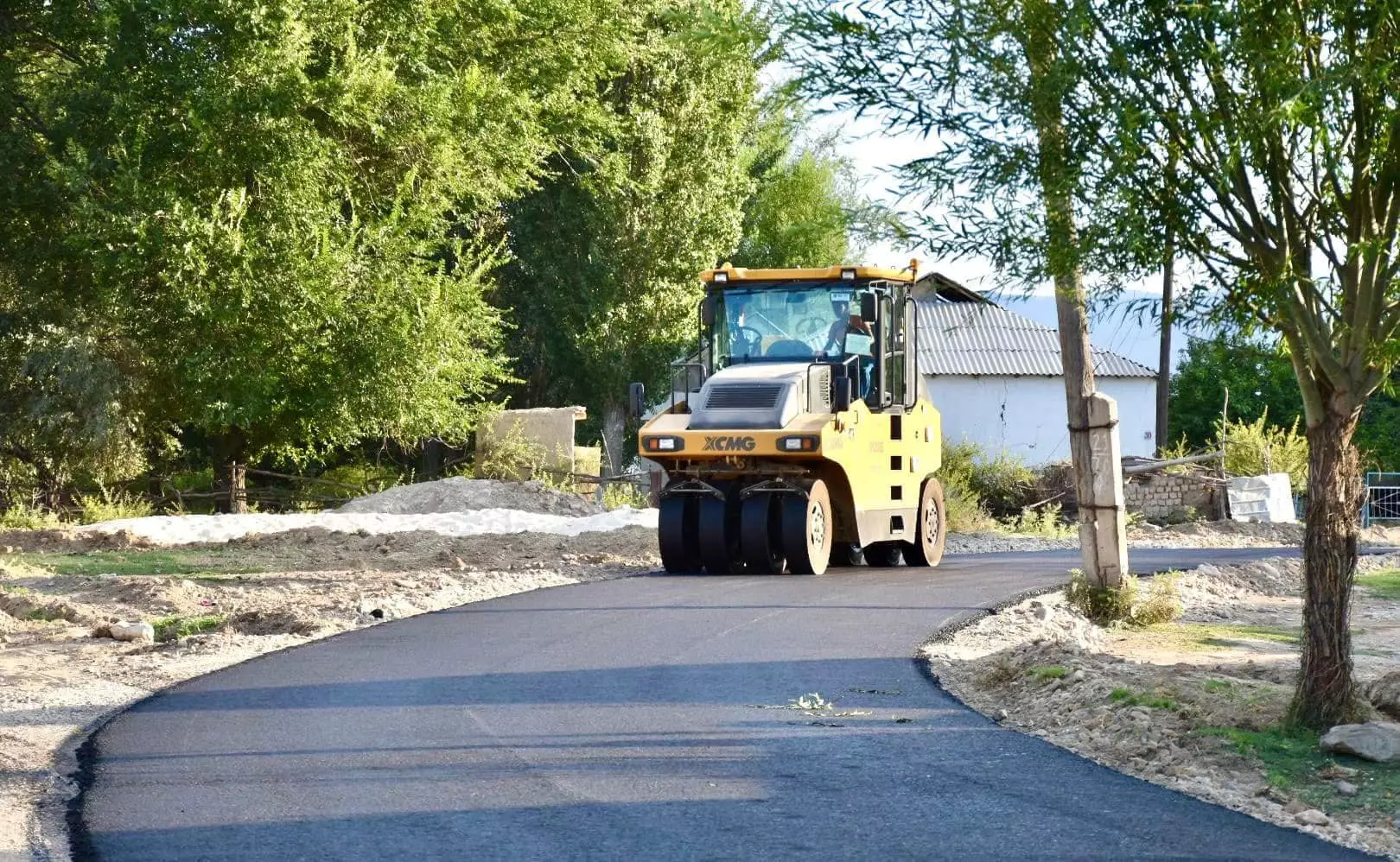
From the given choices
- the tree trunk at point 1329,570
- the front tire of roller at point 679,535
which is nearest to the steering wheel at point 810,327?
the front tire of roller at point 679,535

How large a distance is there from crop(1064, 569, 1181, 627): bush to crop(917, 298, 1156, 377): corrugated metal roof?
32.3 m

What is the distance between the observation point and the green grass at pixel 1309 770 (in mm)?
7914

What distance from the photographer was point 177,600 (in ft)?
53.3

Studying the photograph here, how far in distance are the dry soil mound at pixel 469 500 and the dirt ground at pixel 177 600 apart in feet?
9.54

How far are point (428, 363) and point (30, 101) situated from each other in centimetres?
815

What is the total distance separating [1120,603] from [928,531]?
247 inches

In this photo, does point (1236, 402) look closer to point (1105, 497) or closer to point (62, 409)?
point (62, 409)

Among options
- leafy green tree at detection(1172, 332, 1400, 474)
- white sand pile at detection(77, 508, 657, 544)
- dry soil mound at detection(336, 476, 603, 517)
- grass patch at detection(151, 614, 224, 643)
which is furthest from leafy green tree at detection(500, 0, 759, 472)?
grass patch at detection(151, 614, 224, 643)

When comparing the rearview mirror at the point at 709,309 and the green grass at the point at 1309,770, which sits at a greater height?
the rearview mirror at the point at 709,309

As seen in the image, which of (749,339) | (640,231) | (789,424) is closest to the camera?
(789,424)

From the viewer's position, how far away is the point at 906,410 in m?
20.0

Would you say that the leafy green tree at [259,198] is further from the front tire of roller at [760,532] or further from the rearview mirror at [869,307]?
the rearview mirror at [869,307]

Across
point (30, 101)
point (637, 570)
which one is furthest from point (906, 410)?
point (30, 101)

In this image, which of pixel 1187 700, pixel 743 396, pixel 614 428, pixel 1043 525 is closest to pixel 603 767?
→ pixel 1187 700
